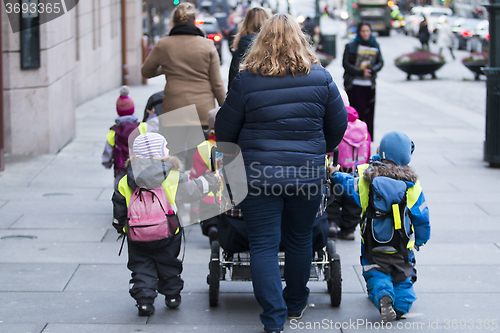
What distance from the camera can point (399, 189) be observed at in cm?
405

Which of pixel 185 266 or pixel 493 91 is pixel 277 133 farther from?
pixel 493 91

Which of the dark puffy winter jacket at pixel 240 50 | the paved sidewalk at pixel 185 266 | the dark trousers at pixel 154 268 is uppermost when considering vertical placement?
the dark puffy winter jacket at pixel 240 50

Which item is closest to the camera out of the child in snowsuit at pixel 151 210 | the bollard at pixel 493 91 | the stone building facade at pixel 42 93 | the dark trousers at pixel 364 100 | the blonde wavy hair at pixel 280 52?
the blonde wavy hair at pixel 280 52

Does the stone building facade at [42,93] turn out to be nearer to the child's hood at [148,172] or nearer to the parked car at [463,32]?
the child's hood at [148,172]

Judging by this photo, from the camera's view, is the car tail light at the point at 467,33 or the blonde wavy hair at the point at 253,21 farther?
the car tail light at the point at 467,33

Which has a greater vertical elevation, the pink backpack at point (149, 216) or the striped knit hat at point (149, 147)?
the striped knit hat at point (149, 147)

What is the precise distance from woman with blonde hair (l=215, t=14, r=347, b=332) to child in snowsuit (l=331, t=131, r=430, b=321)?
0.46 m

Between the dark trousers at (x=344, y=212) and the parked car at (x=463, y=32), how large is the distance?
29.8m

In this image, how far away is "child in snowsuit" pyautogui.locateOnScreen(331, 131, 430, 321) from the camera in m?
4.07

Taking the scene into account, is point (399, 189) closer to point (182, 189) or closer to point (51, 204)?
point (182, 189)

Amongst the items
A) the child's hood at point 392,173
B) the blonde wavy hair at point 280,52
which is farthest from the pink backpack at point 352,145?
the blonde wavy hair at point 280,52

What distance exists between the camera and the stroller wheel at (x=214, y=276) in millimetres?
4258

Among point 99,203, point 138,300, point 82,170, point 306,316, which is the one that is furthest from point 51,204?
point 306,316

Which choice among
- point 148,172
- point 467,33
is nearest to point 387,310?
point 148,172
